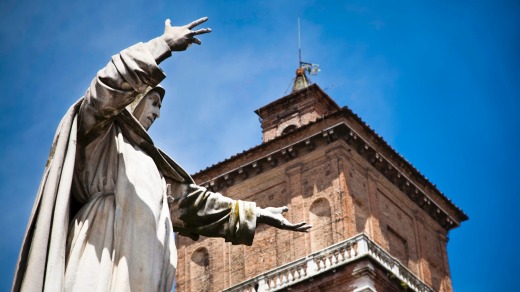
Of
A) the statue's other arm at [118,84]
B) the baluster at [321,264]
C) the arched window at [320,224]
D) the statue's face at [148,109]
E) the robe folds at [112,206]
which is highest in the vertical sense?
the arched window at [320,224]

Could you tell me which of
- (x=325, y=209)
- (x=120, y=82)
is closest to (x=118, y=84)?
(x=120, y=82)

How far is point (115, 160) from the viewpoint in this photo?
493cm

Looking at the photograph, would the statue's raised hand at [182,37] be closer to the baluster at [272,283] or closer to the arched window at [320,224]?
the baluster at [272,283]

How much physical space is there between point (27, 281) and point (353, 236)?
31185 mm

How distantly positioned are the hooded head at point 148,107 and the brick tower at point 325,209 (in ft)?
96.2

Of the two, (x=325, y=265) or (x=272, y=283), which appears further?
(x=272, y=283)

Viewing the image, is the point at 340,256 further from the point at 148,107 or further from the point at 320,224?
the point at 148,107

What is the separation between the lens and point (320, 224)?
37625 mm

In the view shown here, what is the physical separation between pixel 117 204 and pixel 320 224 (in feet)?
109

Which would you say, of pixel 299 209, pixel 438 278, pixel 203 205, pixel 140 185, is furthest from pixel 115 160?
pixel 438 278

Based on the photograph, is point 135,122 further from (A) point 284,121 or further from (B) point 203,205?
(A) point 284,121

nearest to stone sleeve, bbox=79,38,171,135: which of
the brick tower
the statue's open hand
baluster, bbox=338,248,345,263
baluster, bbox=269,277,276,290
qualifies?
the statue's open hand

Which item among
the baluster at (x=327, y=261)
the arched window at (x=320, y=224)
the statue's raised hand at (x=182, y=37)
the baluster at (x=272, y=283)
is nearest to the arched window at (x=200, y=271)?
the arched window at (x=320, y=224)

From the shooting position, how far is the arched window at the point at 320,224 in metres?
37.0
